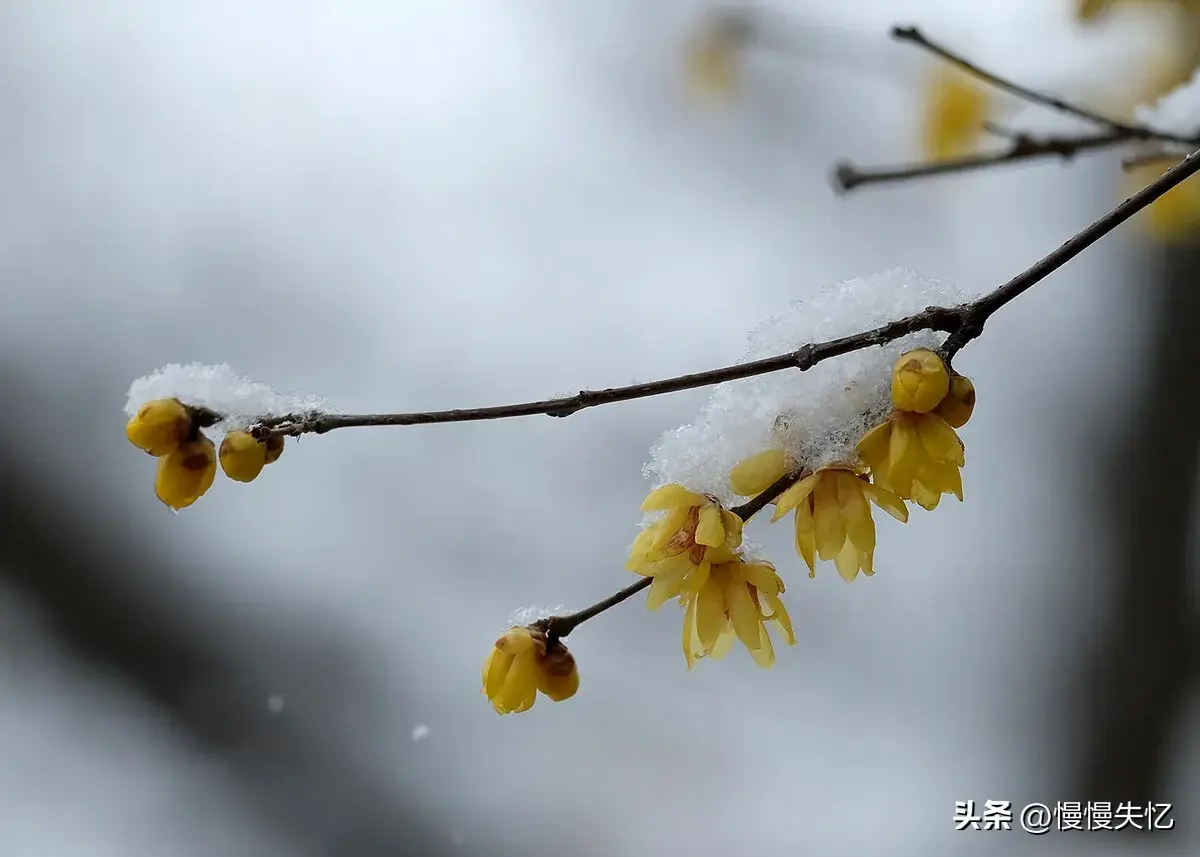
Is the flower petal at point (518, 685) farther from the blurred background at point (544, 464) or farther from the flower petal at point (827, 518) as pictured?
the blurred background at point (544, 464)

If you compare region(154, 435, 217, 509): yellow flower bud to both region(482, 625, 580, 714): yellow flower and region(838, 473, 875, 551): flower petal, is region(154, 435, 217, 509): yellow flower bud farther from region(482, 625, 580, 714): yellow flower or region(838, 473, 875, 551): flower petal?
region(838, 473, 875, 551): flower petal

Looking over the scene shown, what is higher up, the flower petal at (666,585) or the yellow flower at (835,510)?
the yellow flower at (835,510)

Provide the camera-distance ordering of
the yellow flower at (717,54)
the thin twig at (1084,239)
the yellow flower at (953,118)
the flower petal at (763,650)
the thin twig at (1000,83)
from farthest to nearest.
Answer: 1. the yellow flower at (717,54)
2. the yellow flower at (953,118)
3. the thin twig at (1000,83)
4. the flower petal at (763,650)
5. the thin twig at (1084,239)

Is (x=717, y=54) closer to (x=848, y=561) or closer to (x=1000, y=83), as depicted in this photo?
(x=1000, y=83)

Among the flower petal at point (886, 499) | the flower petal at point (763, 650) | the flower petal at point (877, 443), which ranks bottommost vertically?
the flower petal at point (763, 650)

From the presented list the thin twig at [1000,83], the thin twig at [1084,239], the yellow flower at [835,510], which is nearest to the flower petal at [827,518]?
the yellow flower at [835,510]

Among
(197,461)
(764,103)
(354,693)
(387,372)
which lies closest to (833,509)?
(197,461)

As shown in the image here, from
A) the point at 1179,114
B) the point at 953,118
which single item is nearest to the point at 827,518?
the point at 1179,114

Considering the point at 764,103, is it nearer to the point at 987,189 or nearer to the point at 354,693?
the point at 987,189
